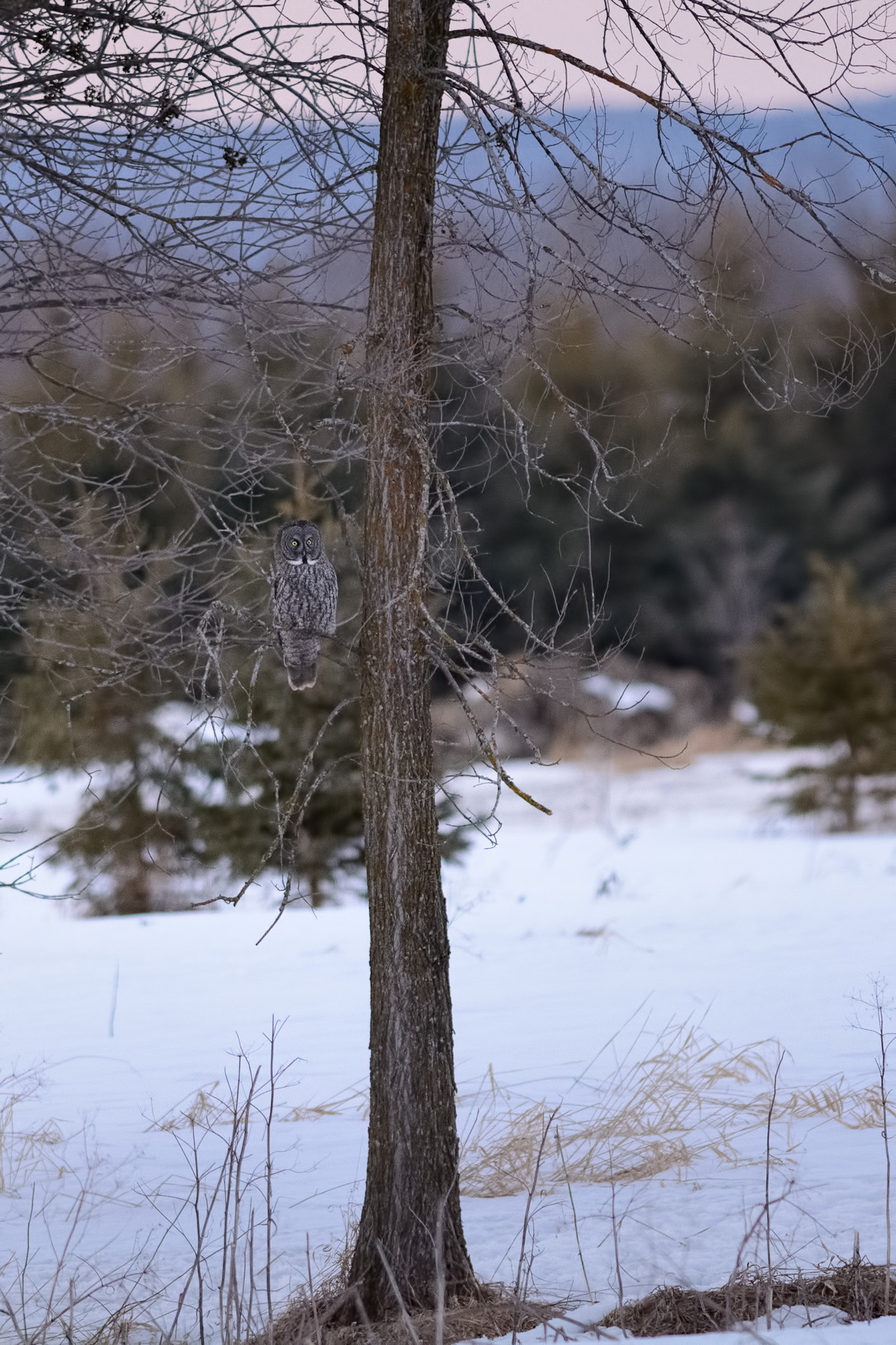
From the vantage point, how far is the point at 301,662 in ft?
14.7

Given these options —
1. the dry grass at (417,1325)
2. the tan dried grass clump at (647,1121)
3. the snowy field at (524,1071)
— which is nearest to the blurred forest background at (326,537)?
the snowy field at (524,1071)

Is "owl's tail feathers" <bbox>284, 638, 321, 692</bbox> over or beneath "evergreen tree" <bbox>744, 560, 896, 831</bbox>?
beneath

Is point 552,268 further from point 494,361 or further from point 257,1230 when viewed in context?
point 257,1230

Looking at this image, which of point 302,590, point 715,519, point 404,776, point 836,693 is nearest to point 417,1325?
point 404,776

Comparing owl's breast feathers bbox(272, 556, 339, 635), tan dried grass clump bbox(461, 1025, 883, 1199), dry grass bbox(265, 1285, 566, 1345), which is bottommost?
dry grass bbox(265, 1285, 566, 1345)

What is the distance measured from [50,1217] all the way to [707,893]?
598cm

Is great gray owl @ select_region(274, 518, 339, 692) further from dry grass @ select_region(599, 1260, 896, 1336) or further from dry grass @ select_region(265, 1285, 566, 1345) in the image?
dry grass @ select_region(599, 1260, 896, 1336)

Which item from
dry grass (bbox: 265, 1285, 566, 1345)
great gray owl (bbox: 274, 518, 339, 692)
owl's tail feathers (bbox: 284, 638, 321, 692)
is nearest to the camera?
dry grass (bbox: 265, 1285, 566, 1345)

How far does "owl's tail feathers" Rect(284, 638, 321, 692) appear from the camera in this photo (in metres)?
4.47

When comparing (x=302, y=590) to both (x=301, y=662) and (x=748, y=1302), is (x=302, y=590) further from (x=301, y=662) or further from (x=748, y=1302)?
(x=748, y=1302)

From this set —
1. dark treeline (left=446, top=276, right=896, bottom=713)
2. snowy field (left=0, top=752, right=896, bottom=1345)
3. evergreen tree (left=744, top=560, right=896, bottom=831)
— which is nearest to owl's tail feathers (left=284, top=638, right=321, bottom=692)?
snowy field (left=0, top=752, right=896, bottom=1345)

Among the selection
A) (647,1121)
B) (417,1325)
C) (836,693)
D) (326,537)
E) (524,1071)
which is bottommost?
(417,1325)

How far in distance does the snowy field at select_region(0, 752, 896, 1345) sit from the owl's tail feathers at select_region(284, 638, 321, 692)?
1.14 meters

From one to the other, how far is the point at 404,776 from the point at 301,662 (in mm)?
896
